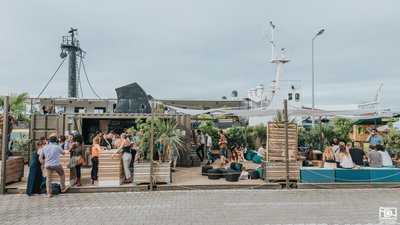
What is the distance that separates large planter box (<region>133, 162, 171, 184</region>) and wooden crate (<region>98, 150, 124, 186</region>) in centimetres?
46

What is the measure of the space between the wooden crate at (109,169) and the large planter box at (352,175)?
597 cm

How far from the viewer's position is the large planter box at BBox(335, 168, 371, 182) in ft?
38.6

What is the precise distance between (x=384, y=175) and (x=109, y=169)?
751 cm

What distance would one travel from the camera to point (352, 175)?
1179cm

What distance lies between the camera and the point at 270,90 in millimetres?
40031

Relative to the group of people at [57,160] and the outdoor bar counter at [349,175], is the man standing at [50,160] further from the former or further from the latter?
the outdoor bar counter at [349,175]

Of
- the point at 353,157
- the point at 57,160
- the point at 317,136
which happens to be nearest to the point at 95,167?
the point at 57,160

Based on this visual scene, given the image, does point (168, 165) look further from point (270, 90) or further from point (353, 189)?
point (270, 90)

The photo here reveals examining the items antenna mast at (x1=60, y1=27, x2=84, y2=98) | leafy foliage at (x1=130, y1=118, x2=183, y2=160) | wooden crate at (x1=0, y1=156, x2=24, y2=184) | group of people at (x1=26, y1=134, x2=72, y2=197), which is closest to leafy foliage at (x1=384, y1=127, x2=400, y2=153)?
leafy foliage at (x1=130, y1=118, x2=183, y2=160)

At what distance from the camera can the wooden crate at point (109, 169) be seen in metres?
11.4

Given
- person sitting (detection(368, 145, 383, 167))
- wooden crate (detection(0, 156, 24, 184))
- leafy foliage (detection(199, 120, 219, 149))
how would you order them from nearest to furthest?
wooden crate (detection(0, 156, 24, 184))
person sitting (detection(368, 145, 383, 167))
leafy foliage (detection(199, 120, 219, 149))

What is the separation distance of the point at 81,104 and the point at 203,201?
2462cm

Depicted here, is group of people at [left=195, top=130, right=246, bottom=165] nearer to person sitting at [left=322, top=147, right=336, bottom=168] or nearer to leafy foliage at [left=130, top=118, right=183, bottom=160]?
leafy foliage at [left=130, top=118, right=183, bottom=160]

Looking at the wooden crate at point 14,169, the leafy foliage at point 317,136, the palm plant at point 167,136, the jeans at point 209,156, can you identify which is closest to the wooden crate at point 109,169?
the palm plant at point 167,136
